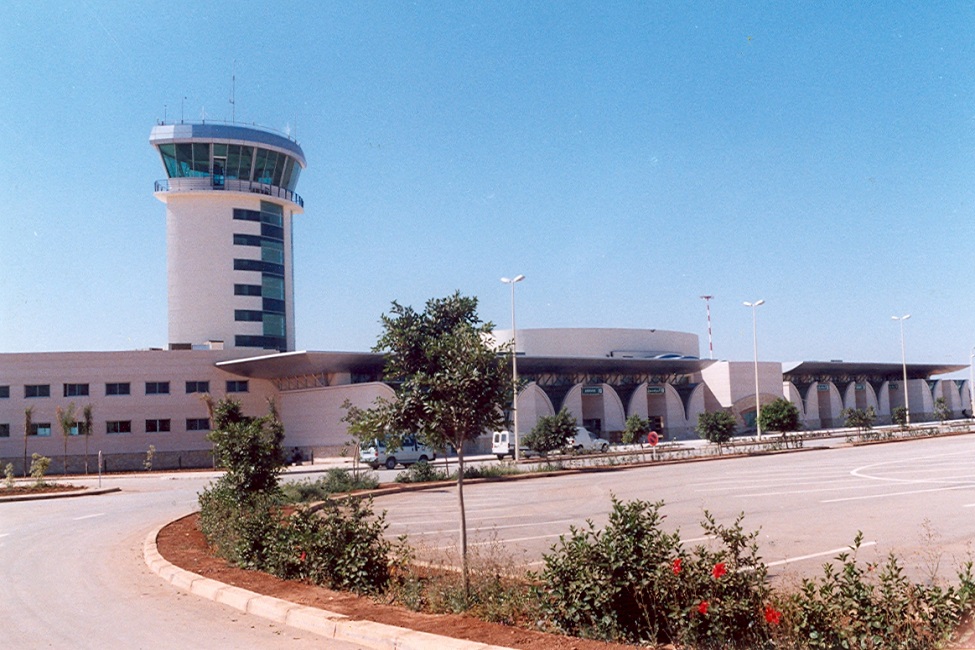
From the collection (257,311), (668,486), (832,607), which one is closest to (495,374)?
(832,607)

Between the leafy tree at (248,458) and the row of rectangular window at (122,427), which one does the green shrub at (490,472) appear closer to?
the leafy tree at (248,458)

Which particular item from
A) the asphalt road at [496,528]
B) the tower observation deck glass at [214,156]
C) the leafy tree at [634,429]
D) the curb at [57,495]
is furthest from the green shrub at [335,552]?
the tower observation deck glass at [214,156]

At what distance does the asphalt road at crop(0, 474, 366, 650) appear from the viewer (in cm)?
795

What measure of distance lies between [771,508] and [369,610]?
1185 centimetres

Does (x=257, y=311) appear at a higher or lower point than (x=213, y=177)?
lower

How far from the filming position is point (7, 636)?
832 cm

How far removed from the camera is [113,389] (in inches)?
2228

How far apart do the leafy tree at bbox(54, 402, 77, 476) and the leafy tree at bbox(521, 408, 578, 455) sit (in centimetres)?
2969

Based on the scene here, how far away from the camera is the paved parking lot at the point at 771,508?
11.9m

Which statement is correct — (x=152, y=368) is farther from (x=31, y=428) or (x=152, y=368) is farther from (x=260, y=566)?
(x=260, y=566)

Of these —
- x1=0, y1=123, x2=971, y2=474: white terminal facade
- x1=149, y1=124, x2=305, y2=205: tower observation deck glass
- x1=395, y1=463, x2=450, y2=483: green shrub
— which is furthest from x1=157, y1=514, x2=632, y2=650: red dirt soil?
x1=149, y1=124, x2=305, y2=205: tower observation deck glass

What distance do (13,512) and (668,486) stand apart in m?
20.2

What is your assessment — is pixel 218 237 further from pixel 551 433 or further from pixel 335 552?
pixel 335 552

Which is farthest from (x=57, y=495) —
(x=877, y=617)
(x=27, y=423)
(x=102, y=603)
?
(x=877, y=617)
